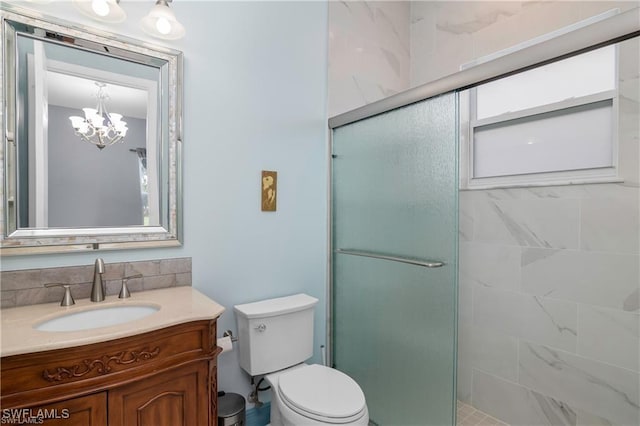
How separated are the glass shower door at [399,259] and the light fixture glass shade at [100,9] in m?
1.30

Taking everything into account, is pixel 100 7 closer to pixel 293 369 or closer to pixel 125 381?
pixel 125 381

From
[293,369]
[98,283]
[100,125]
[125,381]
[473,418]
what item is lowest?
[473,418]

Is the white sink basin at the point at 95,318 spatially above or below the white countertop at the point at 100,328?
below

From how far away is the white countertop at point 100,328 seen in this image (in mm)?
975

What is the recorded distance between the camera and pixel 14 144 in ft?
4.39

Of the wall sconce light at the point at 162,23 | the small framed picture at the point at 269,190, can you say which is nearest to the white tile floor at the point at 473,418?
the small framed picture at the point at 269,190

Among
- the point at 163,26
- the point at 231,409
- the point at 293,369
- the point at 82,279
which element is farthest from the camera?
the point at 293,369

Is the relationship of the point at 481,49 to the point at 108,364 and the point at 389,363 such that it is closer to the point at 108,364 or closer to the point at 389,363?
the point at 389,363

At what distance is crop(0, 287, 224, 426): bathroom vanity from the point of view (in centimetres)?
96

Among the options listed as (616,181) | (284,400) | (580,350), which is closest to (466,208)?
(616,181)

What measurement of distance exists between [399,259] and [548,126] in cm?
121

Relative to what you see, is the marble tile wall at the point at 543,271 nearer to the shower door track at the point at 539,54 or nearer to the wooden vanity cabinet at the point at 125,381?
the shower door track at the point at 539,54

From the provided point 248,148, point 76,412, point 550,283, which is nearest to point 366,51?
point 248,148

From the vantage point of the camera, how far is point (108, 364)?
1.05 metres
